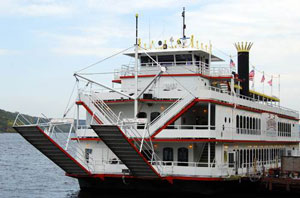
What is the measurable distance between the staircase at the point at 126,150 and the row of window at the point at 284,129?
2019 centimetres

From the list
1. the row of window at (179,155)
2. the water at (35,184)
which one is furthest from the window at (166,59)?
the water at (35,184)

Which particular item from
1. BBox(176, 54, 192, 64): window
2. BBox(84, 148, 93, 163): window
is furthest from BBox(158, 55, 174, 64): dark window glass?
BBox(84, 148, 93, 163): window

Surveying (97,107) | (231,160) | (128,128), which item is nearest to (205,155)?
(231,160)

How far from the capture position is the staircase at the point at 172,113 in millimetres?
34688

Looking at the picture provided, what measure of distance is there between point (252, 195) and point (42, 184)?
58.8 ft

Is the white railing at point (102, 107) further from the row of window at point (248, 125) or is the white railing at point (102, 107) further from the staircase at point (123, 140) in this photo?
the row of window at point (248, 125)

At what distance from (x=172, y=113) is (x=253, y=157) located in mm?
10790

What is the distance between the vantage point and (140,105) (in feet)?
122

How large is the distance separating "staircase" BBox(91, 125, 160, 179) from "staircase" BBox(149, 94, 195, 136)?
181 centimetres

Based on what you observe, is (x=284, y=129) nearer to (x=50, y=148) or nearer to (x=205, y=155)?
(x=205, y=155)

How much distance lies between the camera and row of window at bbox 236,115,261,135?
3988 cm

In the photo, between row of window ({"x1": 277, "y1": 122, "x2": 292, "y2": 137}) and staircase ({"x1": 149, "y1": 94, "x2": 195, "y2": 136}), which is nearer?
staircase ({"x1": 149, "y1": 94, "x2": 195, "y2": 136})

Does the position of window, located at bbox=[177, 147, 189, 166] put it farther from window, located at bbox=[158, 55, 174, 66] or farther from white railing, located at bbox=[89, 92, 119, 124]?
window, located at bbox=[158, 55, 174, 66]

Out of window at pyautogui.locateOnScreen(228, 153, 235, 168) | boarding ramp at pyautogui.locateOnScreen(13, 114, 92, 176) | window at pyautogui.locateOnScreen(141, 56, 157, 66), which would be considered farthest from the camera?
window at pyautogui.locateOnScreen(141, 56, 157, 66)
